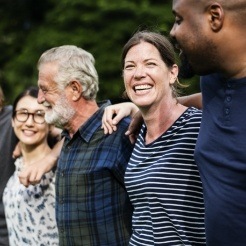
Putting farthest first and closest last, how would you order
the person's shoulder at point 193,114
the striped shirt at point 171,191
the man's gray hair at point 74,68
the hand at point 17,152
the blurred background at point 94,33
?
1. the blurred background at point 94,33
2. the hand at point 17,152
3. the man's gray hair at point 74,68
4. the person's shoulder at point 193,114
5. the striped shirt at point 171,191

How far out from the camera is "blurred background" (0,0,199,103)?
10.0 meters

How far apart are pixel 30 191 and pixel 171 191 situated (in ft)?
5.29

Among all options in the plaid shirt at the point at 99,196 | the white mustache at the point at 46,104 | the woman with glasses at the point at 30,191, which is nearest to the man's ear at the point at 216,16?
the plaid shirt at the point at 99,196

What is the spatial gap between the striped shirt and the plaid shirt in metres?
0.52

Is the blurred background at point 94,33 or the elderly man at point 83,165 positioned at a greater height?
→ the blurred background at point 94,33

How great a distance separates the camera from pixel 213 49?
120 inches

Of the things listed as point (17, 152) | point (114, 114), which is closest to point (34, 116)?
point (17, 152)

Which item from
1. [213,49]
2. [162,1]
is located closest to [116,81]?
[162,1]

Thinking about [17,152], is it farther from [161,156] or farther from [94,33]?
[94,33]

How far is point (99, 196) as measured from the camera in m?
4.47

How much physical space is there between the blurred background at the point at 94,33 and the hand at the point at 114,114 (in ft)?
14.9

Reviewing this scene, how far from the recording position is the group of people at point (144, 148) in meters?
3.03

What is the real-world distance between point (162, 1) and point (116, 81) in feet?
3.65

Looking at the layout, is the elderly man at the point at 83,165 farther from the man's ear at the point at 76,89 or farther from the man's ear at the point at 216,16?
the man's ear at the point at 216,16
